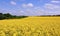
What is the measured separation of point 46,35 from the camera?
20.9 feet

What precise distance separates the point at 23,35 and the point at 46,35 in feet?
2.96

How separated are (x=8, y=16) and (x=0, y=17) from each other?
688 centimetres

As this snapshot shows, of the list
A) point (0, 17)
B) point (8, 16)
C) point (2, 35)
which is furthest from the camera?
point (8, 16)

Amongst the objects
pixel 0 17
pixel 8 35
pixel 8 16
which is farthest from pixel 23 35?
pixel 8 16

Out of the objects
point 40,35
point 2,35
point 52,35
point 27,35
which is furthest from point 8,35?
point 52,35

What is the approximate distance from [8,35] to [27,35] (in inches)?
30.7

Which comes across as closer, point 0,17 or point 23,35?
point 23,35

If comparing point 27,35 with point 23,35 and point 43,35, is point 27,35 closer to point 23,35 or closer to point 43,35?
point 23,35

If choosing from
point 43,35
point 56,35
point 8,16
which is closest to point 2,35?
point 43,35

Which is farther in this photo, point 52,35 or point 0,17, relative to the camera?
point 0,17

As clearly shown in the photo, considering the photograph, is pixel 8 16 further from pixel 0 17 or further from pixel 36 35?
pixel 36 35

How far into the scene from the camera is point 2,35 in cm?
609

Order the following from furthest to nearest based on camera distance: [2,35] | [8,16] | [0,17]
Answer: [8,16] < [0,17] < [2,35]

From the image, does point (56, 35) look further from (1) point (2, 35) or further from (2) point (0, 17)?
(2) point (0, 17)
